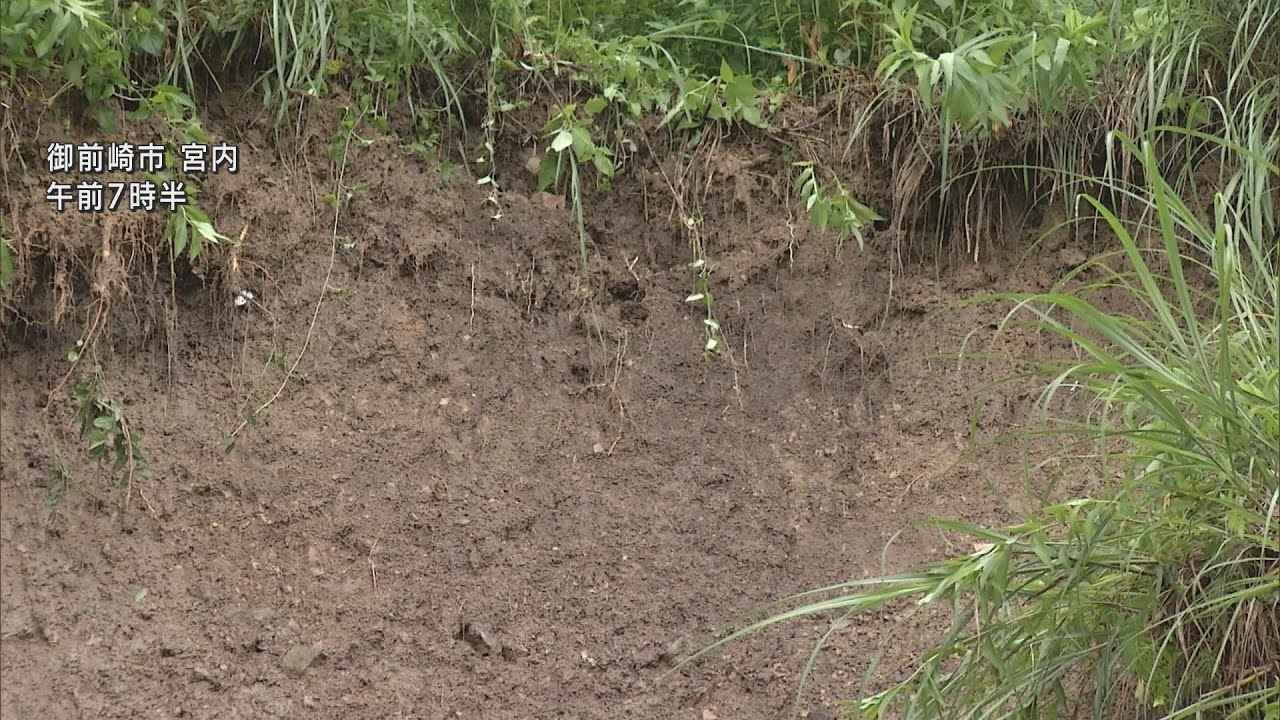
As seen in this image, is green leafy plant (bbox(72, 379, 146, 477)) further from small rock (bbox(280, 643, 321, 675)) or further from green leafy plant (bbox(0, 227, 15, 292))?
small rock (bbox(280, 643, 321, 675))

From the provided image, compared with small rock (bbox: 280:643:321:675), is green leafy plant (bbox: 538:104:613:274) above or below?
above

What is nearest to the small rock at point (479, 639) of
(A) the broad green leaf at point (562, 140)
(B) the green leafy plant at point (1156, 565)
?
(B) the green leafy plant at point (1156, 565)

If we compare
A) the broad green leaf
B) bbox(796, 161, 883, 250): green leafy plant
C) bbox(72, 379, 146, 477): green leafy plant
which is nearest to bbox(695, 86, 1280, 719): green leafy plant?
bbox(796, 161, 883, 250): green leafy plant

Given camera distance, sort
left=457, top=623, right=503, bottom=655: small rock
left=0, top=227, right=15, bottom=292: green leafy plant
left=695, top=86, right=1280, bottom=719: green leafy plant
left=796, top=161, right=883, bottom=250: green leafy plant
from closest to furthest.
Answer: left=695, top=86, right=1280, bottom=719: green leafy plant → left=0, top=227, right=15, bottom=292: green leafy plant → left=457, top=623, right=503, bottom=655: small rock → left=796, top=161, right=883, bottom=250: green leafy plant

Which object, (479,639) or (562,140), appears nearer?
(479,639)

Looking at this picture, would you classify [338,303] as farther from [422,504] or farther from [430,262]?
[422,504]

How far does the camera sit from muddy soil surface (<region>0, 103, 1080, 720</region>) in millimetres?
2785

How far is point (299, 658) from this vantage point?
2.77 meters

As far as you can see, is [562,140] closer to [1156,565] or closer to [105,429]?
[105,429]

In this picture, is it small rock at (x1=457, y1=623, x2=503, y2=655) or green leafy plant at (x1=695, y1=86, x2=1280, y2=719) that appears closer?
green leafy plant at (x1=695, y1=86, x2=1280, y2=719)

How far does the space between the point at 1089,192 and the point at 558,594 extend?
4.86ft

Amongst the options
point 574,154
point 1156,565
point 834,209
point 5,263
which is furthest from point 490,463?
point 1156,565

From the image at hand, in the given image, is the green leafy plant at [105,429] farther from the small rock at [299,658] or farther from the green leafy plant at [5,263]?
the small rock at [299,658]

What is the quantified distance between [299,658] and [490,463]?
0.57m
